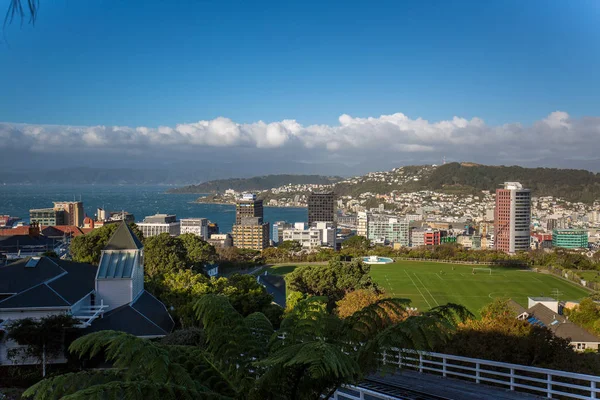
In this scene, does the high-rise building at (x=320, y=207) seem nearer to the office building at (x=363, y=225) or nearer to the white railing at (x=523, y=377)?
the office building at (x=363, y=225)

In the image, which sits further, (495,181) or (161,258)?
(495,181)

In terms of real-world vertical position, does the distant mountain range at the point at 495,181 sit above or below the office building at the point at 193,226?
above

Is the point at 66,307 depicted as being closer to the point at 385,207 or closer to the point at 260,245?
the point at 260,245

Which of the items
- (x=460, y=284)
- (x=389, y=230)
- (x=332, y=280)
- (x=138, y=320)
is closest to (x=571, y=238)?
(x=389, y=230)

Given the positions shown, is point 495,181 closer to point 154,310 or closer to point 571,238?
point 571,238

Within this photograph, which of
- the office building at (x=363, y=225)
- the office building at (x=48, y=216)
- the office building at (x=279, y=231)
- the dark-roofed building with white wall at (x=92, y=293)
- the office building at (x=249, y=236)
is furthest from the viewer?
the office building at (x=363, y=225)

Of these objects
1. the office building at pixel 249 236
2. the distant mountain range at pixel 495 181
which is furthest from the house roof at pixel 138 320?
the distant mountain range at pixel 495 181

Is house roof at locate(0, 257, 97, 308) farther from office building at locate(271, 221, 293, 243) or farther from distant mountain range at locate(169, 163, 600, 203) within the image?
distant mountain range at locate(169, 163, 600, 203)
